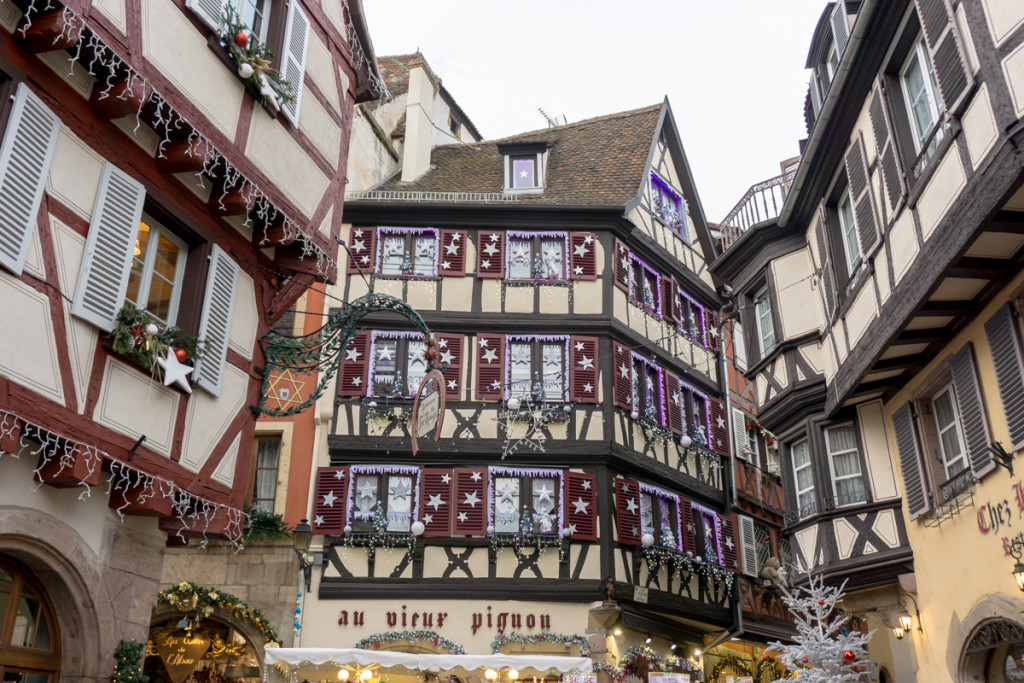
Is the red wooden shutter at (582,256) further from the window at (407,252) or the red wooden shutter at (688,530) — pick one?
the red wooden shutter at (688,530)

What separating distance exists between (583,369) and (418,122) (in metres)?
7.82

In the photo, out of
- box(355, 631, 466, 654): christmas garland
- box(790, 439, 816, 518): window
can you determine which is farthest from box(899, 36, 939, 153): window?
box(355, 631, 466, 654): christmas garland

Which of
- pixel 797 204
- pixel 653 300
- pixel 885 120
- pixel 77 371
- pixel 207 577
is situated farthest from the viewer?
pixel 653 300

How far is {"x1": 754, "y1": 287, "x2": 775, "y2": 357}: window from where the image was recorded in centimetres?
1506

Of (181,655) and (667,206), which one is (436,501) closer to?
(181,655)

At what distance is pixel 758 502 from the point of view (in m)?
21.7

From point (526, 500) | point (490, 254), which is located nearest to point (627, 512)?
point (526, 500)

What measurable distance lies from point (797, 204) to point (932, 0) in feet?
16.6

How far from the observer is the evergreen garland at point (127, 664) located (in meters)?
7.39

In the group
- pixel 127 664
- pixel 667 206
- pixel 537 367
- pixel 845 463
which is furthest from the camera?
pixel 667 206

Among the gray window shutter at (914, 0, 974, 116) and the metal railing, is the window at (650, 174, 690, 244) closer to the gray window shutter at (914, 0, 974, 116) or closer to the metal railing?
the metal railing

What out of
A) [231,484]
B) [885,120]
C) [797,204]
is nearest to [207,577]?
[231,484]

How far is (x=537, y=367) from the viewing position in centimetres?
1764

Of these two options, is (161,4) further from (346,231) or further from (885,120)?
(346,231)
